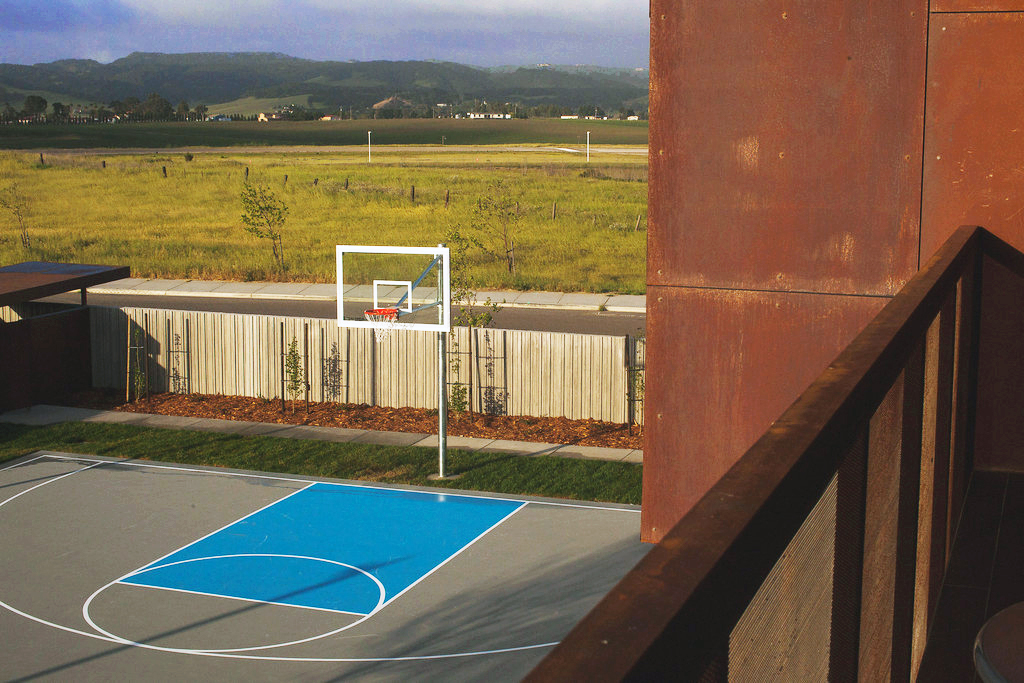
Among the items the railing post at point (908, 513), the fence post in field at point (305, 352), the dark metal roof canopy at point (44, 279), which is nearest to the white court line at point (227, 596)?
the railing post at point (908, 513)

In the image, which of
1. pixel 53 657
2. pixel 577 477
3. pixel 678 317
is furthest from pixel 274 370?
pixel 678 317

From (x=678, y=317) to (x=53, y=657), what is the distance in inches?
278

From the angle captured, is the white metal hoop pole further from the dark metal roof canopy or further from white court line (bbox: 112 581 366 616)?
the dark metal roof canopy

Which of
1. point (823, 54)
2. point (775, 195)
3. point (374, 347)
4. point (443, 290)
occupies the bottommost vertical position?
point (374, 347)

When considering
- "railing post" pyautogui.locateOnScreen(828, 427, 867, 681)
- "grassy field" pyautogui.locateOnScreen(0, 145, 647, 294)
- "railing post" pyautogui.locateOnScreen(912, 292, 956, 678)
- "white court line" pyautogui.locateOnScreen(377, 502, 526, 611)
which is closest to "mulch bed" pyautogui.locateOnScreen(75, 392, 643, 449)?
"white court line" pyautogui.locateOnScreen(377, 502, 526, 611)

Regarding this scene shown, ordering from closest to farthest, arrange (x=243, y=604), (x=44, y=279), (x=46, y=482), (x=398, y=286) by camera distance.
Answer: (x=243, y=604) < (x=46, y=482) < (x=44, y=279) < (x=398, y=286)

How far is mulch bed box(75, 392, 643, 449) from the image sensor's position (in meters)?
19.4

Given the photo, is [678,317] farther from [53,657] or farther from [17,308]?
[17,308]

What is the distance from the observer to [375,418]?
68.4 ft

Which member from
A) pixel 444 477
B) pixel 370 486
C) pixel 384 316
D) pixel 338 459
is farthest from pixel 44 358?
pixel 444 477

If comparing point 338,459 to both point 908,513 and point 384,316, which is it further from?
point 908,513

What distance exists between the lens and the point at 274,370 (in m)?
22.3

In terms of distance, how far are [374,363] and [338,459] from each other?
378 cm

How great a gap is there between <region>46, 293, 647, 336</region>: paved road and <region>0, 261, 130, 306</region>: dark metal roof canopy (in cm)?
750
